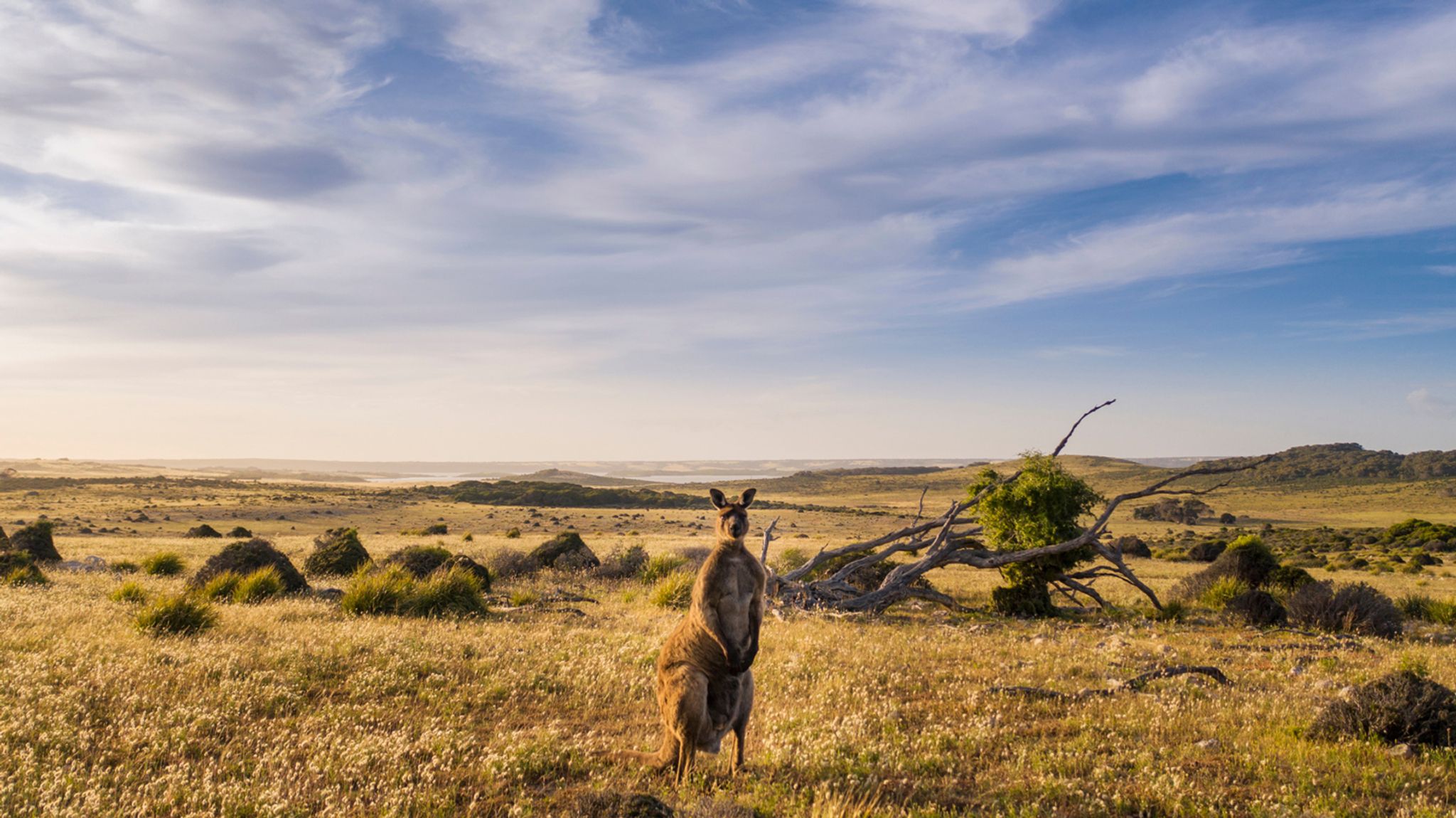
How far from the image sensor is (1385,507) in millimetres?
84312

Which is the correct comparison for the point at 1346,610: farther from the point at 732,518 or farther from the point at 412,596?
the point at 412,596

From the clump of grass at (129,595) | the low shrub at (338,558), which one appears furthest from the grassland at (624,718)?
the low shrub at (338,558)


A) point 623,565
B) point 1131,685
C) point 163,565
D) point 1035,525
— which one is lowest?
point 623,565

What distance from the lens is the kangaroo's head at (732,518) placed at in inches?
228

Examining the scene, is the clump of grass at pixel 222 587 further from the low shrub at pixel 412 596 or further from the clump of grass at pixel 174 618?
the clump of grass at pixel 174 618

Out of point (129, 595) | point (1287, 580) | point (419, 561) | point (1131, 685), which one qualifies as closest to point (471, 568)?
point (419, 561)

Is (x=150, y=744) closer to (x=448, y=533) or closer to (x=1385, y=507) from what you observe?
(x=448, y=533)

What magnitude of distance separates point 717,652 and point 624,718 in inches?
115

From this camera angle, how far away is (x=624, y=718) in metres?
8.19

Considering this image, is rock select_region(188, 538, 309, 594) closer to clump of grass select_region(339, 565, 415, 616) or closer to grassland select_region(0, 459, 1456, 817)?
grassland select_region(0, 459, 1456, 817)

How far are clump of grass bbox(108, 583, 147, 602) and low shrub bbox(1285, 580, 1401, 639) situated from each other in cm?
2331

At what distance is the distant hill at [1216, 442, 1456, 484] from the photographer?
382 feet

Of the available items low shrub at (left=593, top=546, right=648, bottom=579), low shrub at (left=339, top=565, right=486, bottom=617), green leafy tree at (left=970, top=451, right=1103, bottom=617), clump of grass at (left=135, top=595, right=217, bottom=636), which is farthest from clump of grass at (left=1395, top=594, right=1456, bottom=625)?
clump of grass at (left=135, top=595, right=217, bottom=636)

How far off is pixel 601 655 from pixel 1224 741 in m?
7.56
